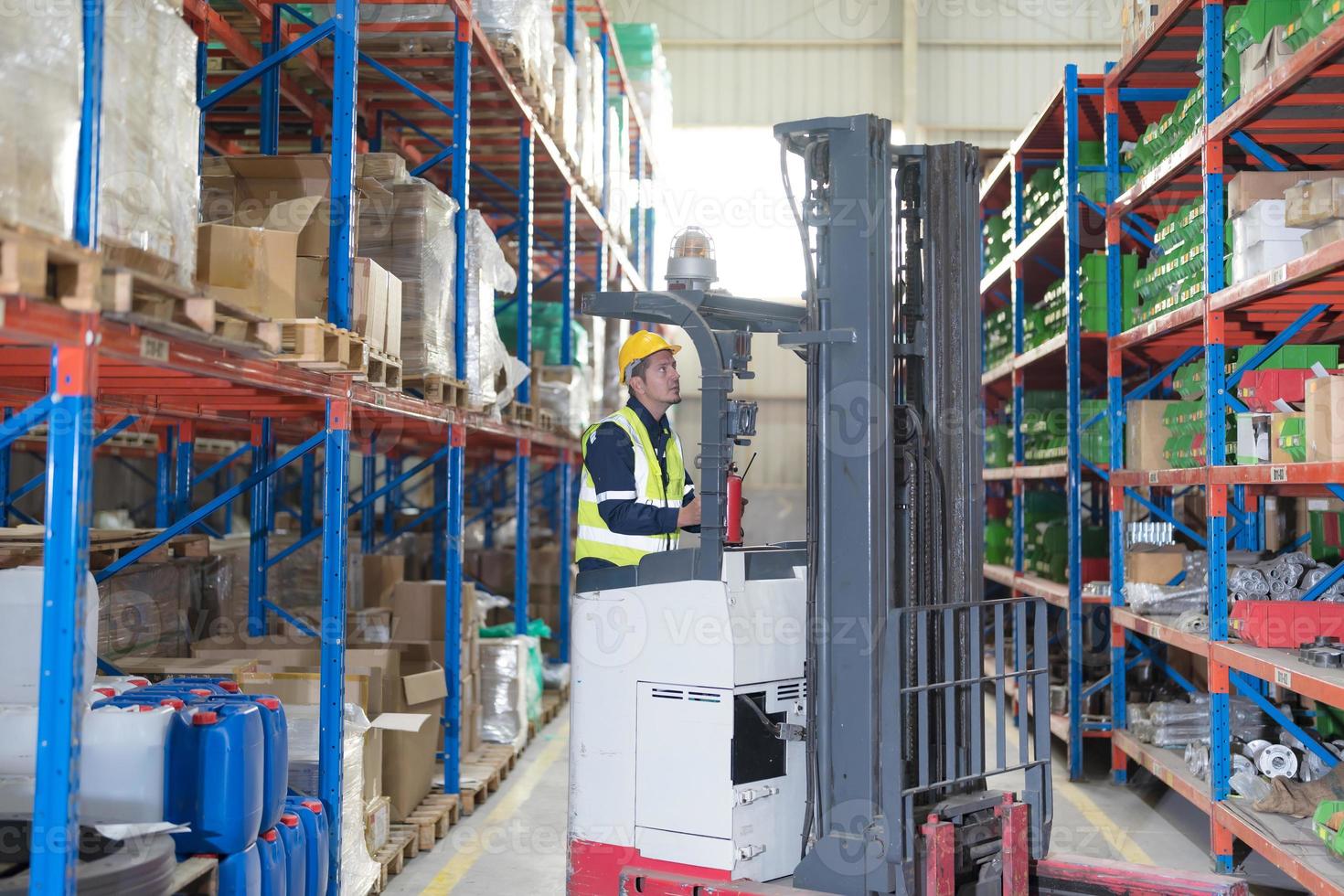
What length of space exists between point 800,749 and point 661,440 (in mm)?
1295

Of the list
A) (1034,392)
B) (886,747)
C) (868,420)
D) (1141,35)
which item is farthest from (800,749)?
(1034,392)

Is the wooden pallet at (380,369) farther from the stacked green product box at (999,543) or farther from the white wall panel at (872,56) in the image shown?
the white wall panel at (872,56)

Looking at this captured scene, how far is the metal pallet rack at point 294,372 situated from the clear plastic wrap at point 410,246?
27 cm

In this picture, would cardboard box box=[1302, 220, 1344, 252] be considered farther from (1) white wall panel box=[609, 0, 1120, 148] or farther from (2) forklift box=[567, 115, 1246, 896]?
(1) white wall panel box=[609, 0, 1120, 148]

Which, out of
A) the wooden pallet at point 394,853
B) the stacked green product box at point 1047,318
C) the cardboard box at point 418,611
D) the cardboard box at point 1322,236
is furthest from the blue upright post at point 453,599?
the cardboard box at point 1322,236

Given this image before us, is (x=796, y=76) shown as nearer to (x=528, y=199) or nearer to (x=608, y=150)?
(x=608, y=150)

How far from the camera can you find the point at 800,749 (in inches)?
152

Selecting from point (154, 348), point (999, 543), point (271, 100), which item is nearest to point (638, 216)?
point (999, 543)

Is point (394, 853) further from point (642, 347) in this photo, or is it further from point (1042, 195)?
point (1042, 195)

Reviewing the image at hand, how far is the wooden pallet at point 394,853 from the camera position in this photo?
549 cm

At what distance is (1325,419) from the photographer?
4.81 m

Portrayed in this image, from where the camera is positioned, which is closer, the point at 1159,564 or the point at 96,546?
the point at 96,546

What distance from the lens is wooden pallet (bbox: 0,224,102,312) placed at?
8.54ft

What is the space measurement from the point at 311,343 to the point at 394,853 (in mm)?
2662
